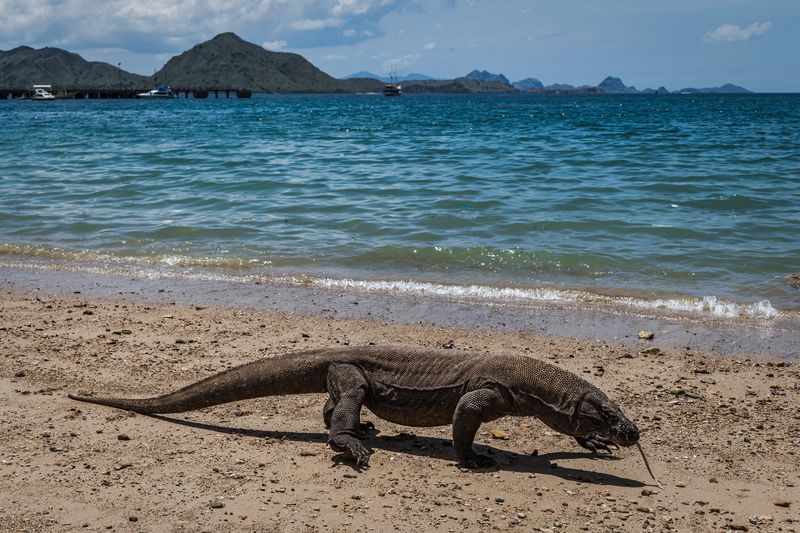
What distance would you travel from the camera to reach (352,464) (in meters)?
5.68

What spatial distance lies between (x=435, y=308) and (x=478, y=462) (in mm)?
4681

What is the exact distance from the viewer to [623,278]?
39.4ft

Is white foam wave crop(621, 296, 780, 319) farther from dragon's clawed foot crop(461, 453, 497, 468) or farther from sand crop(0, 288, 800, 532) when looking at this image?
dragon's clawed foot crop(461, 453, 497, 468)

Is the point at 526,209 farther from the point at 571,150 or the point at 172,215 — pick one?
the point at 571,150

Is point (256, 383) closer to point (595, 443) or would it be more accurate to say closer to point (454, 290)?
point (595, 443)

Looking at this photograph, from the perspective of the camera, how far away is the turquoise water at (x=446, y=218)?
40.0 feet

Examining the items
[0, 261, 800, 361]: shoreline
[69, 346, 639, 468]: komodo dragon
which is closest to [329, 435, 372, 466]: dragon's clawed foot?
[69, 346, 639, 468]: komodo dragon

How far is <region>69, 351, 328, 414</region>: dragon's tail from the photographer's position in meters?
6.27

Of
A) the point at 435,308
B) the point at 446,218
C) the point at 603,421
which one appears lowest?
the point at 435,308

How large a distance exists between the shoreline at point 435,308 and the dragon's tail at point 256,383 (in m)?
3.36

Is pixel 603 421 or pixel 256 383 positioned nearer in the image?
pixel 603 421

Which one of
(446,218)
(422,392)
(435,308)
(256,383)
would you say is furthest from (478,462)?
(446,218)

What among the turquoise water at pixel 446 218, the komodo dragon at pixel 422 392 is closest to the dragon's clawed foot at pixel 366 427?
the komodo dragon at pixel 422 392

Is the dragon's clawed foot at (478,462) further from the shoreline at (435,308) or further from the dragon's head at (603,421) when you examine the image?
the shoreline at (435,308)
